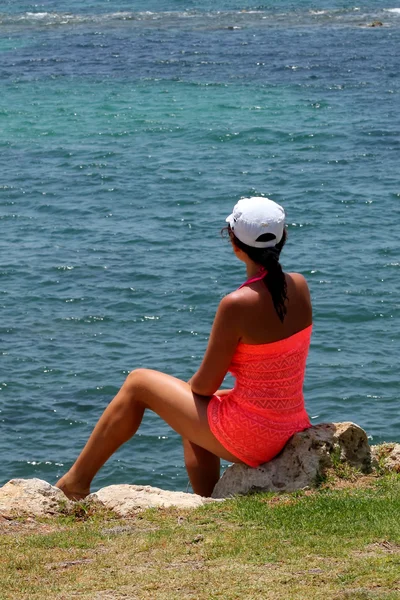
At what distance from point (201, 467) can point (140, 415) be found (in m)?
0.58

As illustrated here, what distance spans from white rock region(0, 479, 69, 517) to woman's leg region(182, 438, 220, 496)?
913 mm

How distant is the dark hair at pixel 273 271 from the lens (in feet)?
23.2

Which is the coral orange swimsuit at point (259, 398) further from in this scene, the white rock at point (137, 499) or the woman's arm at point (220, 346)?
the white rock at point (137, 499)

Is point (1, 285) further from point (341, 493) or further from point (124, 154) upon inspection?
point (341, 493)

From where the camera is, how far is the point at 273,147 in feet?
82.7

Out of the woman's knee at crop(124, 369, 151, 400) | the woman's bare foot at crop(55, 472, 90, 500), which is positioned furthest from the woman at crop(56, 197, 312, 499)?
the woman's bare foot at crop(55, 472, 90, 500)

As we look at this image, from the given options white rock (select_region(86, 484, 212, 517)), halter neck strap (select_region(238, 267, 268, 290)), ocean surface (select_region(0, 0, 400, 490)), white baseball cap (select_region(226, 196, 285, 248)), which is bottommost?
ocean surface (select_region(0, 0, 400, 490))

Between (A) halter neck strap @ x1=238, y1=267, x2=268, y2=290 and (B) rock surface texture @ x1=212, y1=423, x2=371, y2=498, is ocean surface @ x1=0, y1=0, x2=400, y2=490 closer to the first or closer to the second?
(B) rock surface texture @ x1=212, y1=423, x2=371, y2=498

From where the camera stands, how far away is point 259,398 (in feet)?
23.5

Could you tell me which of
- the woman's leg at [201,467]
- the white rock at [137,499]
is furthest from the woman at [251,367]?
the white rock at [137,499]

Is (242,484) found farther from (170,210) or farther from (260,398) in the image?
(170,210)

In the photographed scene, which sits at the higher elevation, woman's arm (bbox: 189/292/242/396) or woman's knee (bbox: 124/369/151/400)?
woman's arm (bbox: 189/292/242/396)

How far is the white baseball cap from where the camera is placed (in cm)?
707

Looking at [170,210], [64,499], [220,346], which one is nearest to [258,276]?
[220,346]
